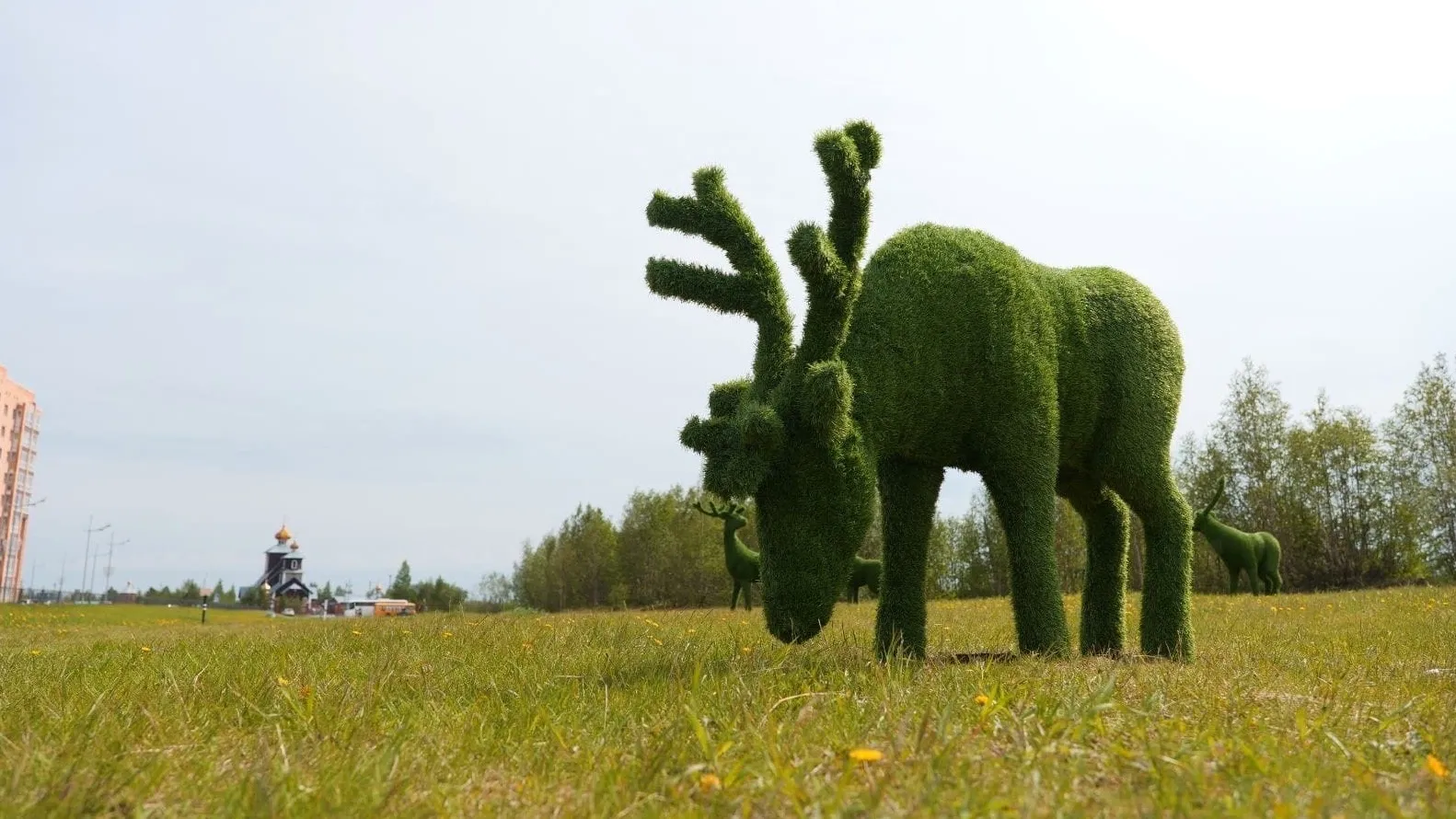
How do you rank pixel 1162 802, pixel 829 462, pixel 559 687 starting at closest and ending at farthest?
1. pixel 1162 802
2. pixel 559 687
3. pixel 829 462

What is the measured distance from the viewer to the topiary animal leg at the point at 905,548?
21.6ft

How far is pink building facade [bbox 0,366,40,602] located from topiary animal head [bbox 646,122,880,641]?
9391 cm

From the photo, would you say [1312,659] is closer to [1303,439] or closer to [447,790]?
[447,790]

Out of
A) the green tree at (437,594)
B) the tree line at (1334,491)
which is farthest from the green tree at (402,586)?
the tree line at (1334,491)

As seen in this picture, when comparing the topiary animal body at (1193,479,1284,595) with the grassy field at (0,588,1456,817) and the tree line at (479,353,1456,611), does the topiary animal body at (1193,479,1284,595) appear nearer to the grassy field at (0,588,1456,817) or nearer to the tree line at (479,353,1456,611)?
the tree line at (479,353,1456,611)

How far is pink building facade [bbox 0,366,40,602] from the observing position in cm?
8019

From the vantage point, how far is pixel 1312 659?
662cm

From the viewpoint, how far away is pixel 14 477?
82.8 metres

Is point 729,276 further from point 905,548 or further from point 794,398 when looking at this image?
point 905,548

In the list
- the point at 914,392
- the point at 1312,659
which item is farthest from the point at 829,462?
the point at 1312,659

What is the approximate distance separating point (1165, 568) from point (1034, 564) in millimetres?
1749

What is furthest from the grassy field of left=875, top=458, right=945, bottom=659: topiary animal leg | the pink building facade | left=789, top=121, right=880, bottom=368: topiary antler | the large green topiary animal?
the pink building facade

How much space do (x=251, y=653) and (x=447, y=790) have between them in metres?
4.61

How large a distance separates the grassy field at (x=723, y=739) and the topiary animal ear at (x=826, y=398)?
4.43 feet
